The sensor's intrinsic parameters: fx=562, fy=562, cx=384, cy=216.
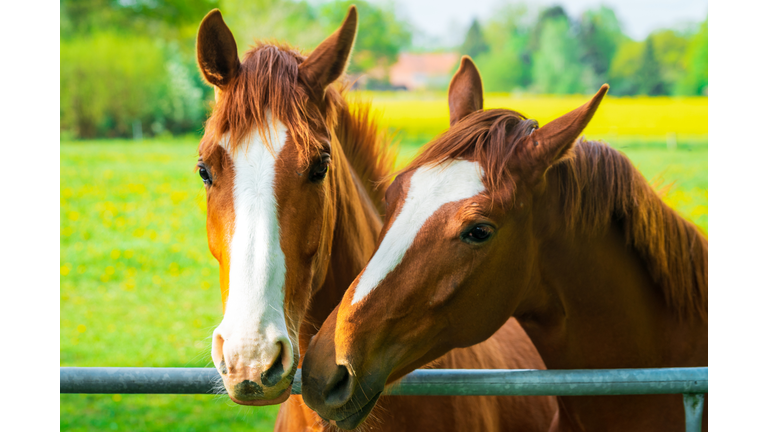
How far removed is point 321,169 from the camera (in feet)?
6.10

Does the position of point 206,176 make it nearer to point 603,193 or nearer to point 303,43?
point 603,193

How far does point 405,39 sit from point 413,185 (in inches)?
1473

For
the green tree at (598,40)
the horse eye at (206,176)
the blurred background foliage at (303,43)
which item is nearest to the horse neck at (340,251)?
the horse eye at (206,176)

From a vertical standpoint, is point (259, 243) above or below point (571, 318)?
above

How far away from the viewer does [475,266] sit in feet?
5.49

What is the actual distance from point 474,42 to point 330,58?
41401 mm

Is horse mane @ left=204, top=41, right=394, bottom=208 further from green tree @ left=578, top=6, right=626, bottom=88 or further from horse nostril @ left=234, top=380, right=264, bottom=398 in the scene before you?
green tree @ left=578, top=6, right=626, bottom=88

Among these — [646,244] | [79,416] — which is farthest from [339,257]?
[79,416]

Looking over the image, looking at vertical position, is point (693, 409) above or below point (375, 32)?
below

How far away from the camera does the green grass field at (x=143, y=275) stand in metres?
5.14

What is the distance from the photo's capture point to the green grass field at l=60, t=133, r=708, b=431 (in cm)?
514

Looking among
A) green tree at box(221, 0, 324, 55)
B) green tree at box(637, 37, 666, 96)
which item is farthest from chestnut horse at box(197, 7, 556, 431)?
green tree at box(221, 0, 324, 55)

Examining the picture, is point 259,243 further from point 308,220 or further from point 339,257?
point 339,257

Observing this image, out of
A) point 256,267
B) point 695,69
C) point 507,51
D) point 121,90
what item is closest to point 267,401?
point 256,267
